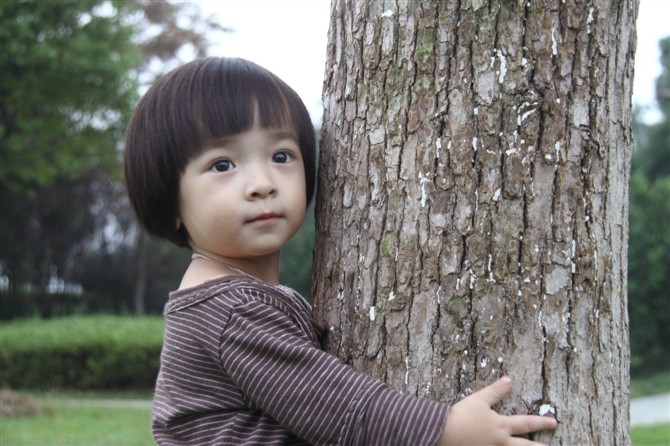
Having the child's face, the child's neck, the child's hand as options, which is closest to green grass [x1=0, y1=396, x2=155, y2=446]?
the child's neck

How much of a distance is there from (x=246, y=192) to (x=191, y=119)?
0.21 metres

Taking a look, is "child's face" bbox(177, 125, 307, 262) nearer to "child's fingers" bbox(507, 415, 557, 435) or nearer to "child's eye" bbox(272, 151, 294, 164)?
"child's eye" bbox(272, 151, 294, 164)

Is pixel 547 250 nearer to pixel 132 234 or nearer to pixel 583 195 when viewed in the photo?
pixel 583 195

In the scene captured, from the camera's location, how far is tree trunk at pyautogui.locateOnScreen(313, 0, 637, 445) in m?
1.62

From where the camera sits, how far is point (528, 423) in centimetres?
158

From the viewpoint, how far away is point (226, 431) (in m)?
1.68

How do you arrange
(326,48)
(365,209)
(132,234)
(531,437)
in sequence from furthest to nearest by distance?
1. (132,234)
2. (326,48)
3. (365,209)
4. (531,437)

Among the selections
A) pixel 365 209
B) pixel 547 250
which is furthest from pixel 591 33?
pixel 365 209

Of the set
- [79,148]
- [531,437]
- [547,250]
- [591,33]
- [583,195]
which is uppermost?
[79,148]

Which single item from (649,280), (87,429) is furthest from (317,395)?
(649,280)

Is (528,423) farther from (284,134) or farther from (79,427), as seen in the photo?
(79,427)

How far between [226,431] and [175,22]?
52.1ft

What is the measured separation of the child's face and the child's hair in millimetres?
31

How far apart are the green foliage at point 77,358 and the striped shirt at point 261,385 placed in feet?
29.8
